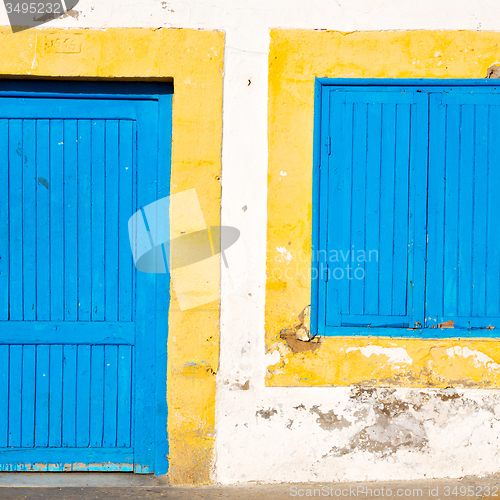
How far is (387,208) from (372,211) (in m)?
0.10

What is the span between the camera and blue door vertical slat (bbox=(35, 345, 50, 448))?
2756mm

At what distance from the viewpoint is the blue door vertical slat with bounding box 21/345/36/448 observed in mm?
2754

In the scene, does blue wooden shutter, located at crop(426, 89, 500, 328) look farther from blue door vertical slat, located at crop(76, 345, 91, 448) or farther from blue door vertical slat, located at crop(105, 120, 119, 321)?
blue door vertical slat, located at crop(76, 345, 91, 448)

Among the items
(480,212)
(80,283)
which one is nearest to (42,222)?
(80,283)

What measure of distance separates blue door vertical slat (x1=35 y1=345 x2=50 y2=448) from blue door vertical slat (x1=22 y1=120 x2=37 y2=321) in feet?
0.82

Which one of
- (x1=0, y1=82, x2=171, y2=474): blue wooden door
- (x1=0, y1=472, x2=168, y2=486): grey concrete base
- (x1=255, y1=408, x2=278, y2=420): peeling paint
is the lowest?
(x1=0, y1=472, x2=168, y2=486): grey concrete base

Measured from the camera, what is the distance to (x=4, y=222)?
2.73 metres

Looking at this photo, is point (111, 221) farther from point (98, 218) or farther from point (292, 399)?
point (292, 399)

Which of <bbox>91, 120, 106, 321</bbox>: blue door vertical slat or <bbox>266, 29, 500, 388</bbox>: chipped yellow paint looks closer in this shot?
<bbox>266, 29, 500, 388</bbox>: chipped yellow paint

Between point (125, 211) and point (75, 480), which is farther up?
point (125, 211)

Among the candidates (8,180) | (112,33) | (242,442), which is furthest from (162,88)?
(242,442)

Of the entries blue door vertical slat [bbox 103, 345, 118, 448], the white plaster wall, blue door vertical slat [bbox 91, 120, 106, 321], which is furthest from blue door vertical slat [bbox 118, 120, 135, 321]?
the white plaster wall

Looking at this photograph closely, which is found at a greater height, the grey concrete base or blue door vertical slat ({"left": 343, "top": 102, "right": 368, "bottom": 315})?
blue door vertical slat ({"left": 343, "top": 102, "right": 368, "bottom": 315})

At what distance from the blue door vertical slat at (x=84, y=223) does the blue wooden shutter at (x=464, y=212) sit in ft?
7.07
